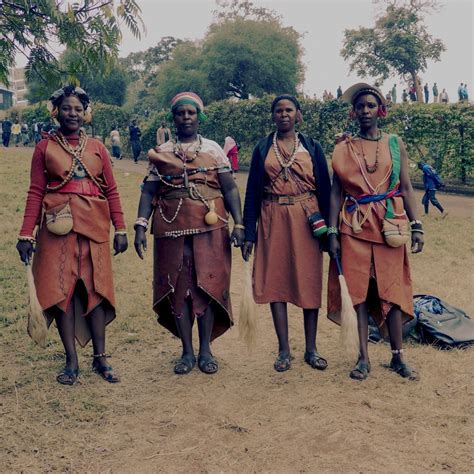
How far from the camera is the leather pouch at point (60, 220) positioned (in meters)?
3.71

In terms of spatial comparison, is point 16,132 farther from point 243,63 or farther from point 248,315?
point 248,315

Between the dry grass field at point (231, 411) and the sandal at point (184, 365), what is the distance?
0.06 metres

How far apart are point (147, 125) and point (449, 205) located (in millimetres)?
15637

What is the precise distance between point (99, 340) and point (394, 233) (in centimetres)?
217

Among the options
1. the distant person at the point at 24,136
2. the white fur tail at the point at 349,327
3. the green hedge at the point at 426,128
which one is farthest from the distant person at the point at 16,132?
the white fur tail at the point at 349,327

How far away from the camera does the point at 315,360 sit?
162 inches

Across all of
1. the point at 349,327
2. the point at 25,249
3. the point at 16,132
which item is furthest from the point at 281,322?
the point at 16,132

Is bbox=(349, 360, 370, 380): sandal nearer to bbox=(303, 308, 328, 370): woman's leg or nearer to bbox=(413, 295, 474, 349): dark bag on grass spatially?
bbox=(303, 308, 328, 370): woman's leg

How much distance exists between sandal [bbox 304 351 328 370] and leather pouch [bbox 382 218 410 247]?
987mm

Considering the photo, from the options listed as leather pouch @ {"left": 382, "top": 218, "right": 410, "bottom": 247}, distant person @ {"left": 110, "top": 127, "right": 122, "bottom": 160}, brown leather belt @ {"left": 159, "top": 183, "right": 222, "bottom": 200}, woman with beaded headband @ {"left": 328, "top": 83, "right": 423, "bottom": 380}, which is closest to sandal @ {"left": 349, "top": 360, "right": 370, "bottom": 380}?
woman with beaded headband @ {"left": 328, "top": 83, "right": 423, "bottom": 380}

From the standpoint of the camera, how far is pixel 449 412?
3.33 m

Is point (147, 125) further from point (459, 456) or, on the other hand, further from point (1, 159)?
point (459, 456)

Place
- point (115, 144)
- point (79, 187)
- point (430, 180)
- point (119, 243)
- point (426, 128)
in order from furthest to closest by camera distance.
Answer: point (115, 144) → point (426, 128) → point (430, 180) → point (119, 243) → point (79, 187)

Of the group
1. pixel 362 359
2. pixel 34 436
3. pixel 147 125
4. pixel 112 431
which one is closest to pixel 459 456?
pixel 362 359
